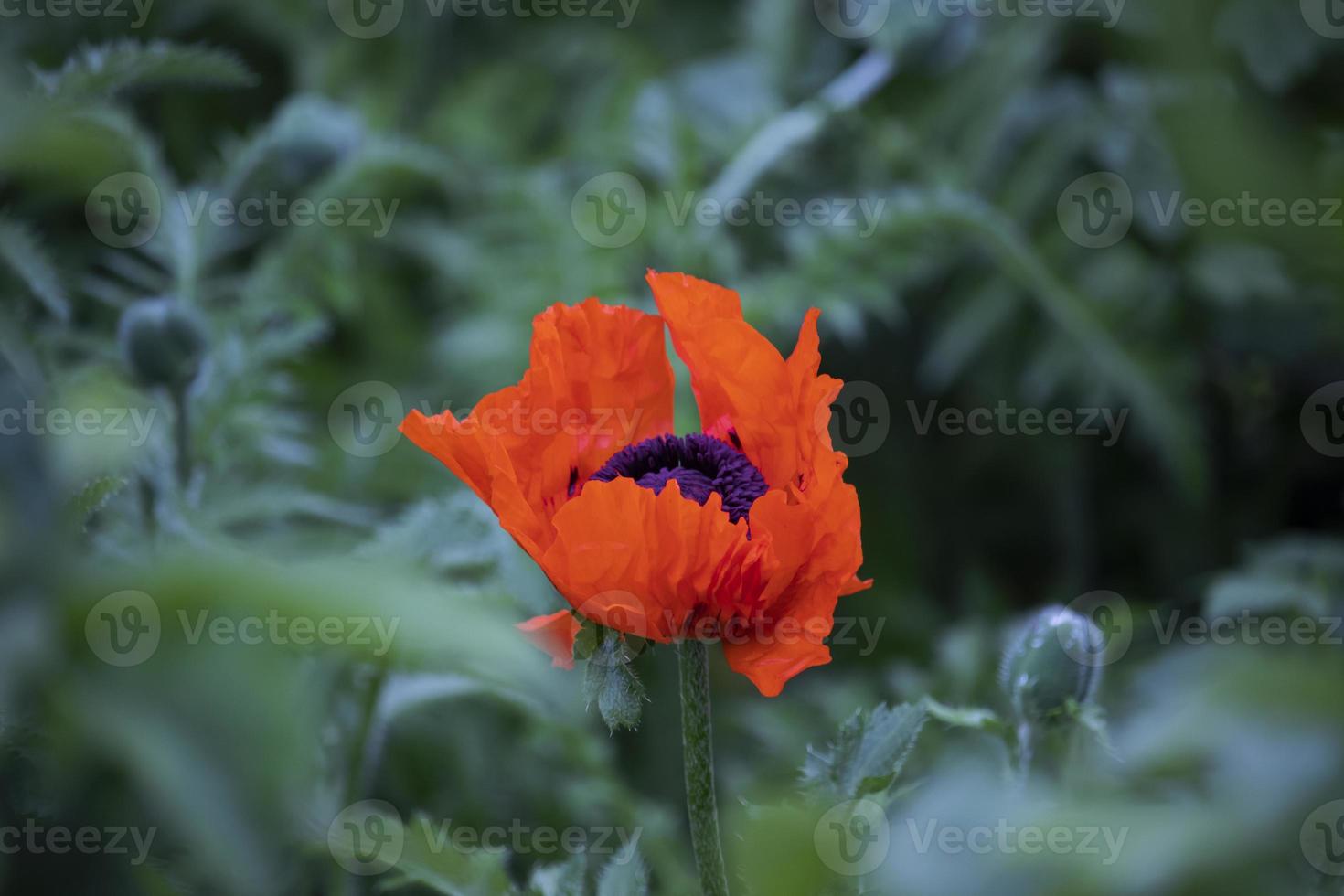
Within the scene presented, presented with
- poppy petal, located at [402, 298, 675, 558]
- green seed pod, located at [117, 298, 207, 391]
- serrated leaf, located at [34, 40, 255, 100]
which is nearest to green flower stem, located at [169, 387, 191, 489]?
green seed pod, located at [117, 298, 207, 391]

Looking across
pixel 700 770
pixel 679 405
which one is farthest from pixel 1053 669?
pixel 679 405

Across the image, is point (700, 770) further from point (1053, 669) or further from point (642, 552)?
point (1053, 669)

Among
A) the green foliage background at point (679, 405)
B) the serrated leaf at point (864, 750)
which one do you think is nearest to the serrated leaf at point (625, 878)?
the green foliage background at point (679, 405)

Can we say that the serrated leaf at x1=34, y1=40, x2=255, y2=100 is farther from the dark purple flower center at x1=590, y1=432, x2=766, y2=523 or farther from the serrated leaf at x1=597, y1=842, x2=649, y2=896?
the serrated leaf at x1=597, y1=842, x2=649, y2=896

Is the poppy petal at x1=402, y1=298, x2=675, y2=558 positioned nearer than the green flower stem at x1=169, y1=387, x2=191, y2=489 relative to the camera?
Yes

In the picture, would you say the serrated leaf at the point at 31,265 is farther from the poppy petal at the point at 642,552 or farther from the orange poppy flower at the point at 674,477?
the poppy petal at the point at 642,552

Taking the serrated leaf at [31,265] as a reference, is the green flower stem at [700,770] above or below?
below
